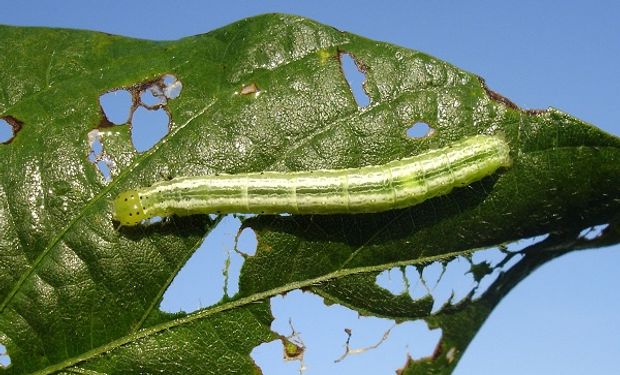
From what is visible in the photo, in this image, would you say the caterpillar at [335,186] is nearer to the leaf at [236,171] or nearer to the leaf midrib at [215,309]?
the leaf at [236,171]

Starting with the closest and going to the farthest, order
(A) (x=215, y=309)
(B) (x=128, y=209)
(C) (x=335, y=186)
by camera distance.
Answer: (B) (x=128, y=209)
(A) (x=215, y=309)
(C) (x=335, y=186)

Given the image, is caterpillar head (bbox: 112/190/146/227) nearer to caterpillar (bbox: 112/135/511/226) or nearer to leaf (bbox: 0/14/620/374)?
caterpillar (bbox: 112/135/511/226)

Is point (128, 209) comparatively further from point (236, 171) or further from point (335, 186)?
point (335, 186)

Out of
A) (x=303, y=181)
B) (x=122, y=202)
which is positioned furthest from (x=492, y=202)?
(x=122, y=202)

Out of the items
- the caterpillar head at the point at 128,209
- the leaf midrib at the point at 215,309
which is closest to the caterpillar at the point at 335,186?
the caterpillar head at the point at 128,209

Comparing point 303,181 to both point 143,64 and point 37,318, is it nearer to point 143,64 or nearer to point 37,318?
point 143,64

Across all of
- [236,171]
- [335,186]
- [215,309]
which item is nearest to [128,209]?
[236,171]
